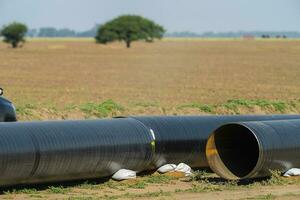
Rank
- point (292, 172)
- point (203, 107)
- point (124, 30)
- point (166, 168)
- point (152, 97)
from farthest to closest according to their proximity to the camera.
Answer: point (124, 30), point (152, 97), point (203, 107), point (166, 168), point (292, 172)

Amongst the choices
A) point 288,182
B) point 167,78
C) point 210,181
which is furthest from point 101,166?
point 167,78

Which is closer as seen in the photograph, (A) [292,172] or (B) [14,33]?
(A) [292,172]

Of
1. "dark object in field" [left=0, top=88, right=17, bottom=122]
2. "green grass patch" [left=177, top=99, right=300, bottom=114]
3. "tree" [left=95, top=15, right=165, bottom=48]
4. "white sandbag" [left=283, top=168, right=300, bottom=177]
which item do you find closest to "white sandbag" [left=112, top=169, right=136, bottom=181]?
"white sandbag" [left=283, top=168, right=300, bottom=177]

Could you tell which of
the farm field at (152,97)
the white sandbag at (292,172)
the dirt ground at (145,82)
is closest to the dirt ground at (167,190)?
the farm field at (152,97)

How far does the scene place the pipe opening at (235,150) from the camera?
47.2ft

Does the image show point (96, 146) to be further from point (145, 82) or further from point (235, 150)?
point (145, 82)

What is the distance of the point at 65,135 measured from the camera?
13062mm

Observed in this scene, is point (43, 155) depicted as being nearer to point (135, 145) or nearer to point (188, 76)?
point (135, 145)

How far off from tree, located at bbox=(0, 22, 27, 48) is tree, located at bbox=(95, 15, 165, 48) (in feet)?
34.8

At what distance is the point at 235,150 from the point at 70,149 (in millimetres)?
3302

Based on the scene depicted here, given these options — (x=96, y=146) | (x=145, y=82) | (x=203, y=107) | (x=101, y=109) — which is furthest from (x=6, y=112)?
(x=145, y=82)

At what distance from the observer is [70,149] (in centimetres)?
1294

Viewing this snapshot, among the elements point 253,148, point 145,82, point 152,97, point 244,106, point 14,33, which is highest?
point 253,148

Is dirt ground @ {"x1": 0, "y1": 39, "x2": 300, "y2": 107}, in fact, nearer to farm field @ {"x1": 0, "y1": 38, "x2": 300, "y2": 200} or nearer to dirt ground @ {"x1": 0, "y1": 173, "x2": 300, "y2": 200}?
farm field @ {"x1": 0, "y1": 38, "x2": 300, "y2": 200}
